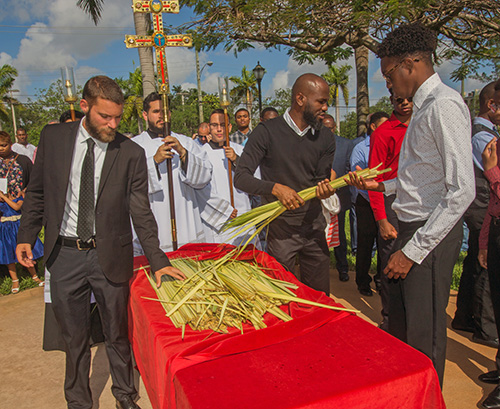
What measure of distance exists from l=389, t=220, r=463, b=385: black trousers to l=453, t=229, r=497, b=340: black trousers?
1884 millimetres

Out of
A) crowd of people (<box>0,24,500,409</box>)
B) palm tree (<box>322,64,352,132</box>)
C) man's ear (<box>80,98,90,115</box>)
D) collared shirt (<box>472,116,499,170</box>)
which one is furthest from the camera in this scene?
palm tree (<box>322,64,352,132</box>)

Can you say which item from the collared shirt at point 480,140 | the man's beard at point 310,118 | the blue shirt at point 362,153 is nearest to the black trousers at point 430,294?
the man's beard at point 310,118

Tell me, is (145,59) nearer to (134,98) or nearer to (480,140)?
(480,140)

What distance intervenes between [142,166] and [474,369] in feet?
9.84

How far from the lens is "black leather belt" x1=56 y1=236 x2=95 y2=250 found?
2574 millimetres

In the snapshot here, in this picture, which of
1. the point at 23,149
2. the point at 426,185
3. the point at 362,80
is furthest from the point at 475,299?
the point at 23,149

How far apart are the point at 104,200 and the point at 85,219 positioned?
0.17 m

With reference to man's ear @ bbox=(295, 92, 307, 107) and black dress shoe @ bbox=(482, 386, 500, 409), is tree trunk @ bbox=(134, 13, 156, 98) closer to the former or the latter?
man's ear @ bbox=(295, 92, 307, 107)

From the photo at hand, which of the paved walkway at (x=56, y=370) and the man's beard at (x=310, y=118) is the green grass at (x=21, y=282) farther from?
the man's beard at (x=310, y=118)

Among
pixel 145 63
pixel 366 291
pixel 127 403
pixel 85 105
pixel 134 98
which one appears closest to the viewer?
pixel 85 105

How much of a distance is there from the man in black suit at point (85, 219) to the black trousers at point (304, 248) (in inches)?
37.5

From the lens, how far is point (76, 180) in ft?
8.49

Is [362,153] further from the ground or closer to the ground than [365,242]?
further from the ground

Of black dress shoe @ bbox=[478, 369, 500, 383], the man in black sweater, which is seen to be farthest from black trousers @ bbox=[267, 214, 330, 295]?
black dress shoe @ bbox=[478, 369, 500, 383]
